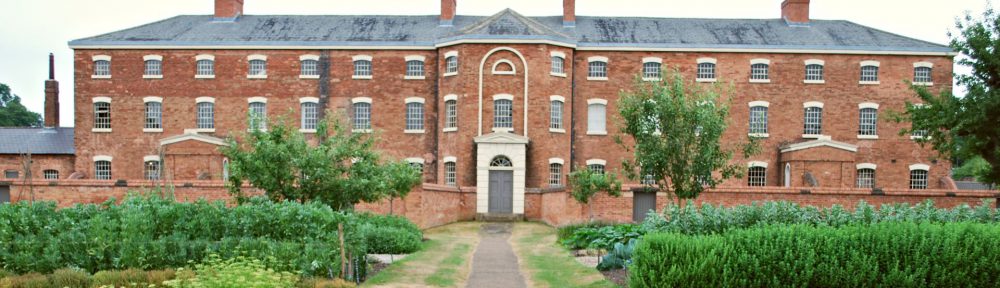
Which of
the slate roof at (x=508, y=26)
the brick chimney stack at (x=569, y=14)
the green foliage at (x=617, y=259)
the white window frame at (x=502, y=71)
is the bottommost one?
the green foliage at (x=617, y=259)

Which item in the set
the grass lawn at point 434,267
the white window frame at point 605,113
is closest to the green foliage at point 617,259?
the grass lawn at point 434,267

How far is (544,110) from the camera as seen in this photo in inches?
1436

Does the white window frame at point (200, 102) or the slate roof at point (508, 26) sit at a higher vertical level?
the slate roof at point (508, 26)

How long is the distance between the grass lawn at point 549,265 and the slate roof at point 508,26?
12.6m

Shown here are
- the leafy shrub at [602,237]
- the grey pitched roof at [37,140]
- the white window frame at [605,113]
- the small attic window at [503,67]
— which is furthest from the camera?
the grey pitched roof at [37,140]

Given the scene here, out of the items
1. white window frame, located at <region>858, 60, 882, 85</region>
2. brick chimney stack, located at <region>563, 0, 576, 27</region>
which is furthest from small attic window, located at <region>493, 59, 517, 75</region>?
white window frame, located at <region>858, 60, 882, 85</region>

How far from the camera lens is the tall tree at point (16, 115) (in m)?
65.3

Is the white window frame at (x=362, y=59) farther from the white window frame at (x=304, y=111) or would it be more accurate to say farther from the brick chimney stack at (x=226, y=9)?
the brick chimney stack at (x=226, y=9)

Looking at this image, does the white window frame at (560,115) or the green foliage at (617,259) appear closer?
the green foliage at (617,259)

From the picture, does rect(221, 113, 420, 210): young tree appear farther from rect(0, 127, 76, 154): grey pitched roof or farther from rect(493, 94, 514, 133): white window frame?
rect(0, 127, 76, 154): grey pitched roof

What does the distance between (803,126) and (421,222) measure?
18.4 m

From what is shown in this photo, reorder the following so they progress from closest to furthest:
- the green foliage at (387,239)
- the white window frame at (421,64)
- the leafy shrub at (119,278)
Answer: the leafy shrub at (119,278), the green foliage at (387,239), the white window frame at (421,64)

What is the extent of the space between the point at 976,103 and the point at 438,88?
21.3 meters

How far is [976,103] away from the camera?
77.4 ft
